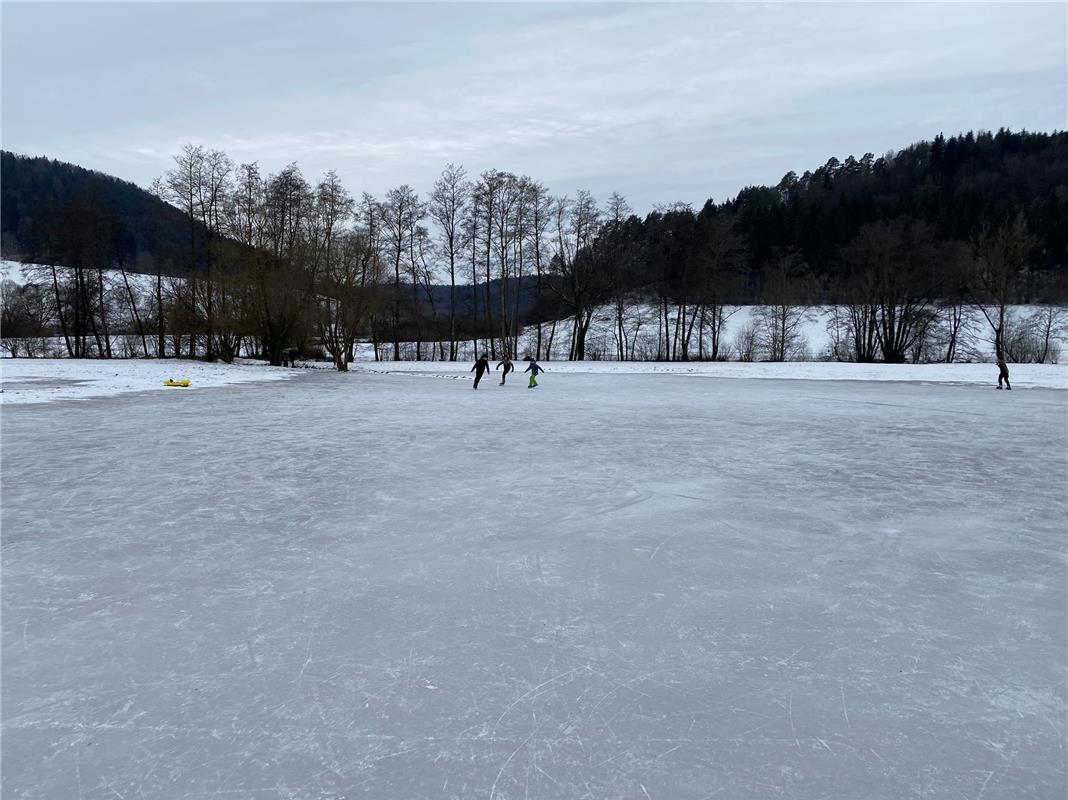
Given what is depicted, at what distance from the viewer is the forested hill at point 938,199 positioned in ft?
187

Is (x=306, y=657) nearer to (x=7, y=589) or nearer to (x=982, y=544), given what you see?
(x=7, y=589)

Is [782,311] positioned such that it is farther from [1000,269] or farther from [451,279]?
[451,279]

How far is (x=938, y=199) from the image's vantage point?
62.2 m

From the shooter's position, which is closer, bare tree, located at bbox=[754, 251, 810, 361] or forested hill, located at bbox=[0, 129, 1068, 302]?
forested hill, located at bbox=[0, 129, 1068, 302]

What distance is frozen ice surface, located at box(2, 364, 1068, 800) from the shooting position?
2.19 m

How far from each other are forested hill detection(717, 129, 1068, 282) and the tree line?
7.46m

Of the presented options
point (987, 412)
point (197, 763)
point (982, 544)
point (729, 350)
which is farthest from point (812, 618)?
point (729, 350)

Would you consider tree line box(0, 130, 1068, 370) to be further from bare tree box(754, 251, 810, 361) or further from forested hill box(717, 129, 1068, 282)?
forested hill box(717, 129, 1068, 282)

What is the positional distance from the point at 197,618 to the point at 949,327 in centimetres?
4836

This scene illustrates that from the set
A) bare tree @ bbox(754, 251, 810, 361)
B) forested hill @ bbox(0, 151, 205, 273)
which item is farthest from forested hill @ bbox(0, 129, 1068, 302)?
bare tree @ bbox(754, 251, 810, 361)

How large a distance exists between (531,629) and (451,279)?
40.0 meters

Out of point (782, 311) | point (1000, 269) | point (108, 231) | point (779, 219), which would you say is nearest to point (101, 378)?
point (108, 231)

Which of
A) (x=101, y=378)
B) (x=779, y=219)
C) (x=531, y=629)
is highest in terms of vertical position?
(x=779, y=219)

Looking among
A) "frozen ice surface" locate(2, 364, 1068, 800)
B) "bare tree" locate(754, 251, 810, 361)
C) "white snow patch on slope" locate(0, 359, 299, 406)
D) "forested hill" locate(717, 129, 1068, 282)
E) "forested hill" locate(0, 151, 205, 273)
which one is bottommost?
"frozen ice surface" locate(2, 364, 1068, 800)
